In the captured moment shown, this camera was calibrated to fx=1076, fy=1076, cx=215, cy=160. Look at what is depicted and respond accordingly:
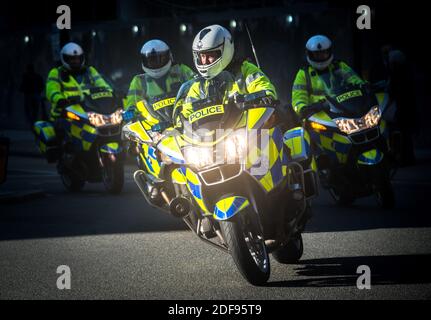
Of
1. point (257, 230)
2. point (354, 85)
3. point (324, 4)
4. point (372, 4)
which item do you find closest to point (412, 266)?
point (257, 230)

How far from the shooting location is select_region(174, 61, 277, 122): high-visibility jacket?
27.6 feet

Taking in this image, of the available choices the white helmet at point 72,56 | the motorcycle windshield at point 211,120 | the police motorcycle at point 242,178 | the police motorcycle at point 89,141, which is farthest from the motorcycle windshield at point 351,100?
the motorcycle windshield at point 211,120

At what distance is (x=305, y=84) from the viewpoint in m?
12.4

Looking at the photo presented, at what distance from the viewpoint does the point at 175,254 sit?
30.6 ft

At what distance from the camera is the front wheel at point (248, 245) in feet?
24.5

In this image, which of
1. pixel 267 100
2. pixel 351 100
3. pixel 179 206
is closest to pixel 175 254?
pixel 179 206

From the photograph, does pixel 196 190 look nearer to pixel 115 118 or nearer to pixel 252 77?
pixel 252 77

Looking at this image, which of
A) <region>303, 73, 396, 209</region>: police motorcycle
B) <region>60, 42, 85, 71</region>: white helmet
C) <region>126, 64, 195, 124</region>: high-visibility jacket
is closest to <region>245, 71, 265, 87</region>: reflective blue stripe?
<region>303, 73, 396, 209</region>: police motorcycle

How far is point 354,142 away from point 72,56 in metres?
4.65

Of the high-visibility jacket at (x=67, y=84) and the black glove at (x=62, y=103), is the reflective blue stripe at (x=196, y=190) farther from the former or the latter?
the high-visibility jacket at (x=67, y=84)

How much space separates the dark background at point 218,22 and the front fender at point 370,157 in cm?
616

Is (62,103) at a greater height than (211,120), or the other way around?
(211,120)

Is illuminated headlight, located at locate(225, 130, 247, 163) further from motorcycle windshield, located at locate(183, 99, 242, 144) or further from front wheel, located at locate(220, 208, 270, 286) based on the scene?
front wheel, located at locate(220, 208, 270, 286)

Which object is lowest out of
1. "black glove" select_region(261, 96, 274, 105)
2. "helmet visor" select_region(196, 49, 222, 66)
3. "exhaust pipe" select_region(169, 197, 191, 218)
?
"exhaust pipe" select_region(169, 197, 191, 218)
